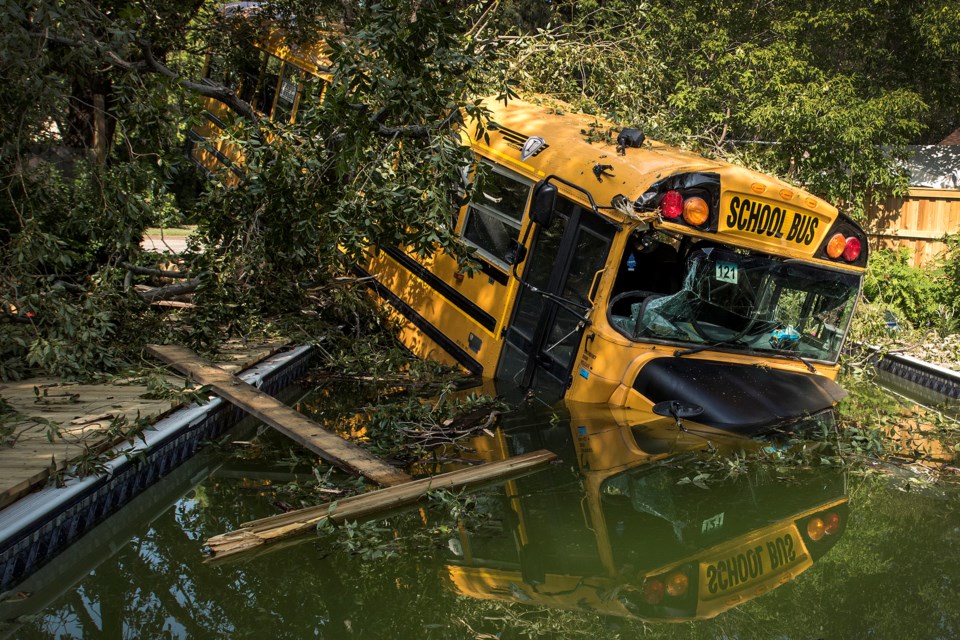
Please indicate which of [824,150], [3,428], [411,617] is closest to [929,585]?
[411,617]

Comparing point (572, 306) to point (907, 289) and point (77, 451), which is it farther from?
point (907, 289)

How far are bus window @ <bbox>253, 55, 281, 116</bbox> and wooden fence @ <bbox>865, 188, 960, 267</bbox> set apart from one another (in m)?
10.5

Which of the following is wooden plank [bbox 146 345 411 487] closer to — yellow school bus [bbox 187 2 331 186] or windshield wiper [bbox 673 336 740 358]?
windshield wiper [bbox 673 336 740 358]

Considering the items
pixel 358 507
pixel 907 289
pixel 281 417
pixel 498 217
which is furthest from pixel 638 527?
pixel 907 289

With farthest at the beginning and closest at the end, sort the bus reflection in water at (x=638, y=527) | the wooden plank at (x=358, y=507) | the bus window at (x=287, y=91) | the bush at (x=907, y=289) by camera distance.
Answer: the bush at (x=907, y=289), the bus window at (x=287, y=91), the wooden plank at (x=358, y=507), the bus reflection in water at (x=638, y=527)

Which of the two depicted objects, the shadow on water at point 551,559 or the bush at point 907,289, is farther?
the bush at point 907,289

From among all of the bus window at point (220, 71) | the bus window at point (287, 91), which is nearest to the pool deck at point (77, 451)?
the bus window at point (287, 91)

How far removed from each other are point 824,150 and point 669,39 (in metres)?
3.40

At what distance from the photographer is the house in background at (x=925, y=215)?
49.6ft

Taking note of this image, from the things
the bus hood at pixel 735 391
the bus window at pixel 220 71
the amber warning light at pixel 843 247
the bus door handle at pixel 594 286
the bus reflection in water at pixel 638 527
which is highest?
the amber warning light at pixel 843 247

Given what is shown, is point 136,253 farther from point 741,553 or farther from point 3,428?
point 741,553

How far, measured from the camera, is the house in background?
15.1m

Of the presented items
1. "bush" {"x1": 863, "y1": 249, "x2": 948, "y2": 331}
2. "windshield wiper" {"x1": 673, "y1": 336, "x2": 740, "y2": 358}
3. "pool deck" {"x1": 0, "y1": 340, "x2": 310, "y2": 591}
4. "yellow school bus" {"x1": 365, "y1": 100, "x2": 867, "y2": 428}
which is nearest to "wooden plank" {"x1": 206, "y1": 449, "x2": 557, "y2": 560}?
"pool deck" {"x1": 0, "y1": 340, "x2": 310, "y2": 591}

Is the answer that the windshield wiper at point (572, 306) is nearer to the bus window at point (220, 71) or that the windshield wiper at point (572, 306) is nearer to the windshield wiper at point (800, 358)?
the windshield wiper at point (800, 358)
